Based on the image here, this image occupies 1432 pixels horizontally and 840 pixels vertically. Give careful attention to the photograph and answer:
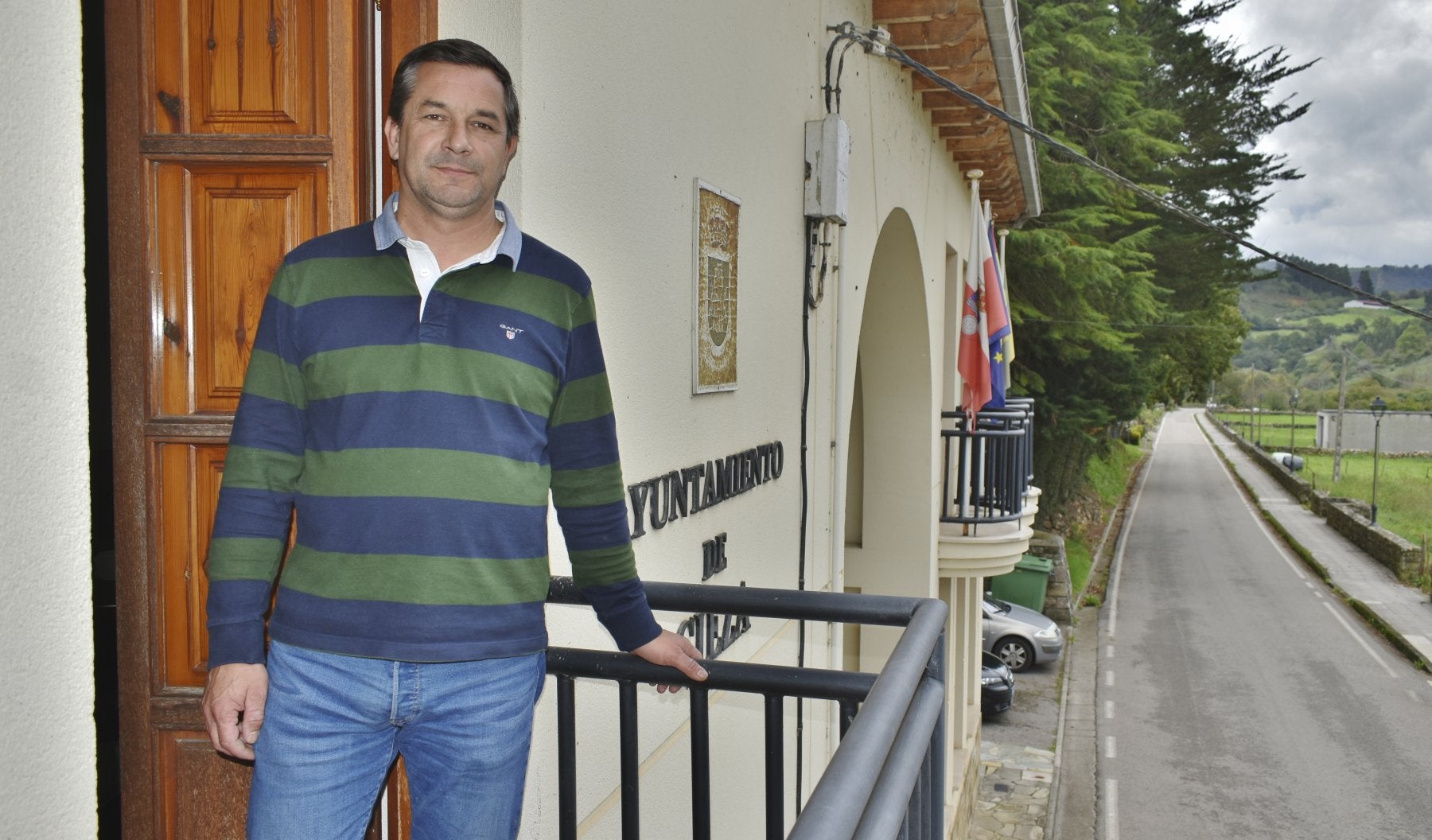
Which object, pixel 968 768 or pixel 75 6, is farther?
pixel 968 768

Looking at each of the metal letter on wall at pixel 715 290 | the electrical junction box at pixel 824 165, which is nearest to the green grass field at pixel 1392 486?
the electrical junction box at pixel 824 165

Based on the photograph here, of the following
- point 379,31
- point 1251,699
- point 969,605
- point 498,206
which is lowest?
point 1251,699

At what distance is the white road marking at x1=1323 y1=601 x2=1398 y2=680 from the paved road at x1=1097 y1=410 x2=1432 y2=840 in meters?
0.05

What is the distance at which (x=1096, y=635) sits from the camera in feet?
78.4

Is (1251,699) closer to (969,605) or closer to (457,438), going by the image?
(969,605)

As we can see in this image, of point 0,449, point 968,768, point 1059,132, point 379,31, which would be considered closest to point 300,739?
point 0,449

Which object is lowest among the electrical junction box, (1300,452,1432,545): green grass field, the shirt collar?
(1300,452,1432,545): green grass field

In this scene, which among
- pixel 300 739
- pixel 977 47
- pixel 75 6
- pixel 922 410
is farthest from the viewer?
pixel 922 410

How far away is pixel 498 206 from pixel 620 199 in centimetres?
130

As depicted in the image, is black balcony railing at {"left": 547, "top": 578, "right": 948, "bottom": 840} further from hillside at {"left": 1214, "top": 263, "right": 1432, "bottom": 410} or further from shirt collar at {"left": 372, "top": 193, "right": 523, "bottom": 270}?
hillside at {"left": 1214, "top": 263, "right": 1432, "bottom": 410}

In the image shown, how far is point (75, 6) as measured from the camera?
140 cm

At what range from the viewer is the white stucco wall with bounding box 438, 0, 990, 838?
288 cm

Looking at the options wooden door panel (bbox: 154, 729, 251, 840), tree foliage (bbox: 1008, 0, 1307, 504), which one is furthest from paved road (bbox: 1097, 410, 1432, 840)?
wooden door panel (bbox: 154, 729, 251, 840)

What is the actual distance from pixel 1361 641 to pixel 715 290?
24.9m
